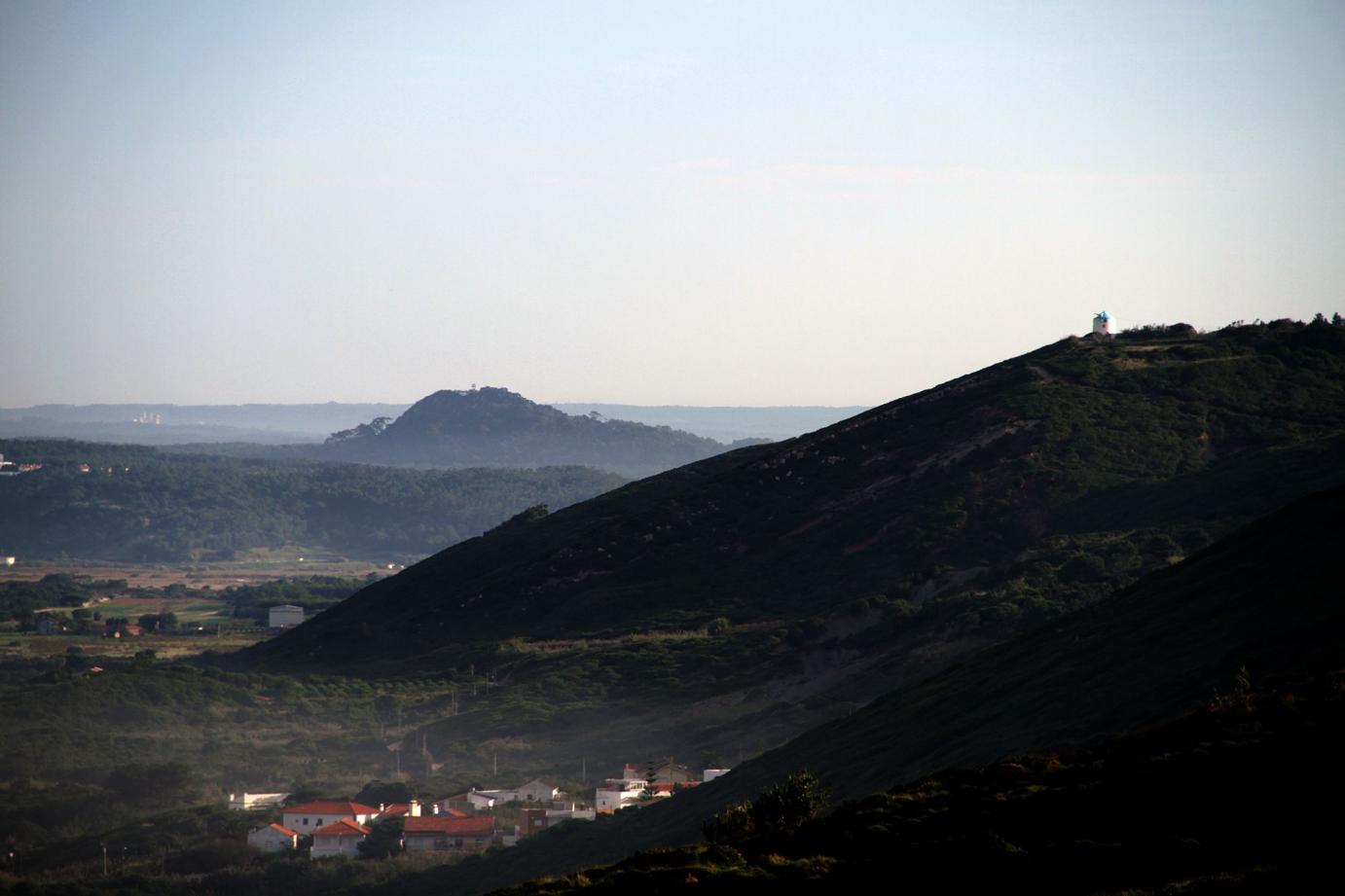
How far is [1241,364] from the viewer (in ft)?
385

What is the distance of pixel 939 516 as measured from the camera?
100750 mm

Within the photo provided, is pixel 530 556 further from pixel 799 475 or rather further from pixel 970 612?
pixel 970 612

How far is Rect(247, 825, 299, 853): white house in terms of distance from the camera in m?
63.5

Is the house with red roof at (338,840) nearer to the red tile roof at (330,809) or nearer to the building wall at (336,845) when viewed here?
the building wall at (336,845)

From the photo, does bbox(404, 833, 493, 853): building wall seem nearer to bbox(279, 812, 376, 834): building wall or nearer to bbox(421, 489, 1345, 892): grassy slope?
bbox(279, 812, 376, 834): building wall

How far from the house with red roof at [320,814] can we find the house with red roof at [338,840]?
1007mm

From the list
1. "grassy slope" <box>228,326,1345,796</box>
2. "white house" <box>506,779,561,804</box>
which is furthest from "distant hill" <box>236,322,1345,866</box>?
"white house" <box>506,779,561,804</box>

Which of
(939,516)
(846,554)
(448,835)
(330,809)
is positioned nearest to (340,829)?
(330,809)

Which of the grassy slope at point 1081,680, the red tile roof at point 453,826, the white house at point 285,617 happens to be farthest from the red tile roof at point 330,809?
the white house at point 285,617

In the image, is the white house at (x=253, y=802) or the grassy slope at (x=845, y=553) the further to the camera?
the grassy slope at (x=845, y=553)

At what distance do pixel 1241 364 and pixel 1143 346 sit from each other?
11.6 metres

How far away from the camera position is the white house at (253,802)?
70.3 m

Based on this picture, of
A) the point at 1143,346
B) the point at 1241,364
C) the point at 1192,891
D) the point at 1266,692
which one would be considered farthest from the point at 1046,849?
the point at 1143,346

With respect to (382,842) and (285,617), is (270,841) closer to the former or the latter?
(382,842)
